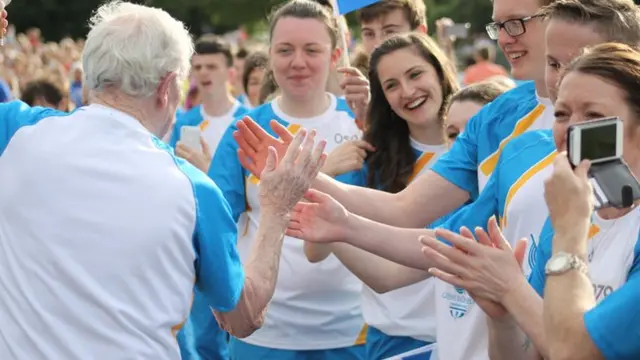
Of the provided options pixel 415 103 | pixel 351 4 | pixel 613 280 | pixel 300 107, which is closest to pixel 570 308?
pixel 613 280

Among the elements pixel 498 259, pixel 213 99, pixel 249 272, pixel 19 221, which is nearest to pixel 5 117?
pixel 19 221

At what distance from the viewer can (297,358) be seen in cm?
577

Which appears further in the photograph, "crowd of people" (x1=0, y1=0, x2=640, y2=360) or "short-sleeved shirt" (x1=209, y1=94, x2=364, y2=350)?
"short-sleeved shirt" (x1=209, y1=94, x2=364, y2=350)

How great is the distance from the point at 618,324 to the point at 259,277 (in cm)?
130

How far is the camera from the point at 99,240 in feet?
10.8

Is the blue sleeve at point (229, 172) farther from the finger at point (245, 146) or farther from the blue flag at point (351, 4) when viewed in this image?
the finger at point (245, 146)

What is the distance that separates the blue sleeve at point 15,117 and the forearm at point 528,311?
4.84 ft

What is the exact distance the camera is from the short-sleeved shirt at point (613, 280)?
269cm

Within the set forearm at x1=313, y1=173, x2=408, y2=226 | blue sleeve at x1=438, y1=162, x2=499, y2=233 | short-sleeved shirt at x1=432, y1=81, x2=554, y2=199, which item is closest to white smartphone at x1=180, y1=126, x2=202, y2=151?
forearm at x1=313, y1=173, x2=408, y2=226

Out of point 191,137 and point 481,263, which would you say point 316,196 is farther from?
point 191,137

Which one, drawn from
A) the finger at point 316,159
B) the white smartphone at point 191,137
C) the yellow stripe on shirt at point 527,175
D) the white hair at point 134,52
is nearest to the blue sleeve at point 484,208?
the yellow stripe on shirt at point 527,175

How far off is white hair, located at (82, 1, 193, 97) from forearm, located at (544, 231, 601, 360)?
4.34ft

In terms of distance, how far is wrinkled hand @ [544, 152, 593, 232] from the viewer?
2736 mm

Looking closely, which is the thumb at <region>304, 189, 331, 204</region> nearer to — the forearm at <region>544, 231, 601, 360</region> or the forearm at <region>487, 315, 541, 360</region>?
the forearm at <region>487, 315, 541, 360</region>
